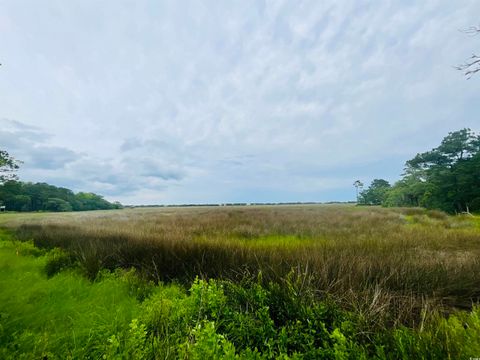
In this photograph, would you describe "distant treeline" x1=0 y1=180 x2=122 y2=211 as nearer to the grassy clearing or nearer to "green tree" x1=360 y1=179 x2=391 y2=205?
the grassy clearing

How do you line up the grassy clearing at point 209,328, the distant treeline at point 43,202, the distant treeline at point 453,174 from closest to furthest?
the grassy clearing at point 209,328
the distant treeline at point 453,174
the distant treeline at point 43,202

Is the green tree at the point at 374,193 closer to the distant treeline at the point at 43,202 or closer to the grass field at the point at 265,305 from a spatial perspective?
the grass field at the point at 265,305

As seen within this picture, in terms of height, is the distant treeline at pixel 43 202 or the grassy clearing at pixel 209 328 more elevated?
the distant treeline at pixel 43 202

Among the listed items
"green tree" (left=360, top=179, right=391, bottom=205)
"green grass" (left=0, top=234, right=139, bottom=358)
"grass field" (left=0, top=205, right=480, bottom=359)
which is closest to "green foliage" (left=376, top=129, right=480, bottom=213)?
"grass field" (left=0, top=205, right=480, bottom=359)

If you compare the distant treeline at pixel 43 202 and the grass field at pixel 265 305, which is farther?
the distant treeline at pixel 43 202

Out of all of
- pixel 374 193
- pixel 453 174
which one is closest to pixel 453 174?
pixel 453 174

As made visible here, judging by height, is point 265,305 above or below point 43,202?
below

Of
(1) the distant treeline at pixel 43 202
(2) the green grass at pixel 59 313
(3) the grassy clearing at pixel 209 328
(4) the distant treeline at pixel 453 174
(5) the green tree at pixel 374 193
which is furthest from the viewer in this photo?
(5) the green tree at pixel 374 193

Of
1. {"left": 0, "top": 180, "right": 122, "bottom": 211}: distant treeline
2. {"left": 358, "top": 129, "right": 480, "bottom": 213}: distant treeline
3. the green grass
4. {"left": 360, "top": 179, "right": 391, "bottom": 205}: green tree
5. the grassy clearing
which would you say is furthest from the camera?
{"left": 360, "top": 179, "right": 391, "bottom": 205}: green tree

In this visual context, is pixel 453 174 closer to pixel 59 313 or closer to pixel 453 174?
pixel 453 174

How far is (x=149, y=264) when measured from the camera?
180 inches

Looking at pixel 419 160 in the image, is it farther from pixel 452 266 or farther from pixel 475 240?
pixel 452 266

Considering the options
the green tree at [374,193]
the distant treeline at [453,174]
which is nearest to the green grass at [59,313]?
the distant treeline at [453,174]

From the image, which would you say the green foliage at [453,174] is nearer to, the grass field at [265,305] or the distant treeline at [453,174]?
the distant treeline at [453,174]
